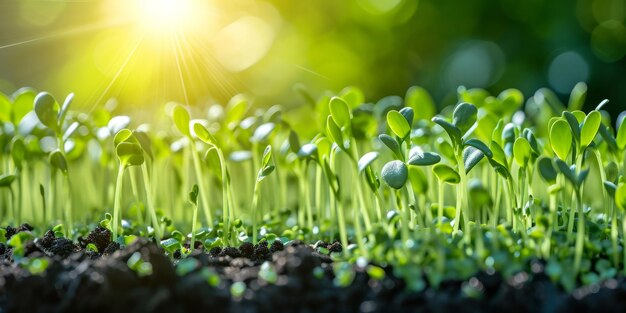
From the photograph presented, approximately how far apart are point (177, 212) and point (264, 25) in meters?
2.17

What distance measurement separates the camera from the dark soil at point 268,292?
3.00 ft

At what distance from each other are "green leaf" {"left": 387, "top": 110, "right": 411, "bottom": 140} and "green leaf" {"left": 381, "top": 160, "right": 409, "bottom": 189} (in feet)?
0.42

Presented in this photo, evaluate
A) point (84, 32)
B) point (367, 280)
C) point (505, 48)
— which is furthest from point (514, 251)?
point (84, 32)

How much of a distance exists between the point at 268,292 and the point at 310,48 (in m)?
2.91

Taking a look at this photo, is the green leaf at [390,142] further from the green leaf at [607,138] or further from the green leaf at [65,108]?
the green leaf at [65,108]

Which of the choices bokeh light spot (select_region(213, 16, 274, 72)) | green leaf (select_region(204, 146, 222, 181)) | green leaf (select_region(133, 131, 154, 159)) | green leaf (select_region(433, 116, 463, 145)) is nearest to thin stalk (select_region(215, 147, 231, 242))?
green leaf (select_region(204, 146, 222, 181))

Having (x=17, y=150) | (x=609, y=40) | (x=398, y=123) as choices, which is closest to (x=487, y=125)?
(x=398, y=123)

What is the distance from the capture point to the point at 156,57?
3771 millimetres

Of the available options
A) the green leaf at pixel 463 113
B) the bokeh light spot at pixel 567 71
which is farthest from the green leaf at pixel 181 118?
the bokeh light spot at pixel 567 71

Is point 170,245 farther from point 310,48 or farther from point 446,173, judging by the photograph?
point 310,48

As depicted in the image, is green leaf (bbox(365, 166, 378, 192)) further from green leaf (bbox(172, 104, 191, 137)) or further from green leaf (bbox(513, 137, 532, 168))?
green leaf (bbox(172, 104, 191, 137))

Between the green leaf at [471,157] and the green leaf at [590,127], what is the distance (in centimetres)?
19

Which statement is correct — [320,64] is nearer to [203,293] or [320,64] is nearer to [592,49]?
[592,49]

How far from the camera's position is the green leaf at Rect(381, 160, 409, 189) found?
3.57ft
